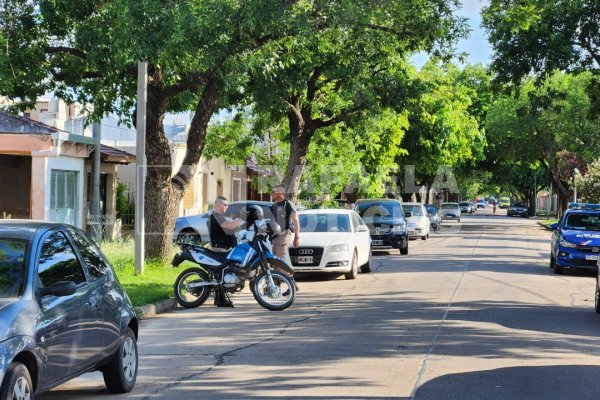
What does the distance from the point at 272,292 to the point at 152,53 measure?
15.7ft

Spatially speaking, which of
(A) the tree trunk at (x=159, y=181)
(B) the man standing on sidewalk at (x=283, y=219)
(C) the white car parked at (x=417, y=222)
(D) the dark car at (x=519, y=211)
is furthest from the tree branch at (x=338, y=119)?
Result: (D) the dark car at (x=519, y=211)

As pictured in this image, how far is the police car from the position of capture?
23.2 metres

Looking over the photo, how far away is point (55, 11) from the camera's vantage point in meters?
19.4

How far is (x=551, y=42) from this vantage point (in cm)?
2572

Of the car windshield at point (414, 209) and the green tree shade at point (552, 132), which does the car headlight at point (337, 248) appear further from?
the green tree shade at point (552, 132)

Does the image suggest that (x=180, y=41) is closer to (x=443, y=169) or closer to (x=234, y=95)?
→ (x=234, y=95)

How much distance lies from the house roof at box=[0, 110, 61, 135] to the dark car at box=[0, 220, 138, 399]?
18.9 metres

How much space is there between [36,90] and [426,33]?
9.01m

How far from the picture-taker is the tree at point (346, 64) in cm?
2052

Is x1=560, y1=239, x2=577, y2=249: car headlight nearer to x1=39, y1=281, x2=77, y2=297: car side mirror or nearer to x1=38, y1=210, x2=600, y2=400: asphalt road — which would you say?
x1=38, y1=210, x2=600, y2=400: asphalt road

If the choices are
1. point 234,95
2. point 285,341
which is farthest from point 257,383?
point 234,95

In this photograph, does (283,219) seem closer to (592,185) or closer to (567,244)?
(567,244)

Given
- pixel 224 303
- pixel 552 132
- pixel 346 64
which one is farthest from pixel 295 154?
pixel 552 132

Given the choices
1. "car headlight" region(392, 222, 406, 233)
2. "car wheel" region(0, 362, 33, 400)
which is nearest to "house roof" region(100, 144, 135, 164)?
"car headlight" region(392, 222, 406, 233)
